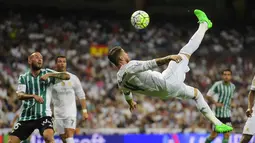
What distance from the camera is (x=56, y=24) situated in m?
25.0

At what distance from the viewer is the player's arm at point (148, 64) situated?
8.26 meters

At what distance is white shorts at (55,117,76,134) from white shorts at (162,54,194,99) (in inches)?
117

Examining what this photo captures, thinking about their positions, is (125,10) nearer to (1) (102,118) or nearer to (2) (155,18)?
(2) (155,18)

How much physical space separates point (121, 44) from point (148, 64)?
655 inches

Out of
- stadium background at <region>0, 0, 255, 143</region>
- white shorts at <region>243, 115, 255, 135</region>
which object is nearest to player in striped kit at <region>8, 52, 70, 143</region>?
white shorts at <region>243, 115, 255, 135</region>

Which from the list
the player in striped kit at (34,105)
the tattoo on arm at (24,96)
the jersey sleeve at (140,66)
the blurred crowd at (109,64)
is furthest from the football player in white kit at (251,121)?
the blurred crowd at (109,64)

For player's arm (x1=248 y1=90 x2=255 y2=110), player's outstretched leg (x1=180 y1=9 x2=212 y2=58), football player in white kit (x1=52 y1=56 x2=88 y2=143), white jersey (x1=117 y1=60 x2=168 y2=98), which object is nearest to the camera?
white jersey (x1=117 y1=60 x2=168 y2=98)

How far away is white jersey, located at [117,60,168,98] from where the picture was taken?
8616 mm

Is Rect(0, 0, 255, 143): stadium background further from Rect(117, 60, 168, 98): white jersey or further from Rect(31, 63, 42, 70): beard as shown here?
Rect(117, 60, 168, 98): white jersey

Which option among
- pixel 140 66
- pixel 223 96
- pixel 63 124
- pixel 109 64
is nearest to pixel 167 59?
pixel 140 66

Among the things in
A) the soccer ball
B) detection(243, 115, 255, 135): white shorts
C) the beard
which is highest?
the soccer ball

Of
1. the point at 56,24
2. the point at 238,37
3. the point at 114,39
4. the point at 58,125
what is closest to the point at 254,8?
the point at 238,37

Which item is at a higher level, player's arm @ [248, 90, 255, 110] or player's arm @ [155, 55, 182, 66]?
player's arm @ [155, 55, 182, 66]

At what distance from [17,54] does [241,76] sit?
950cm
